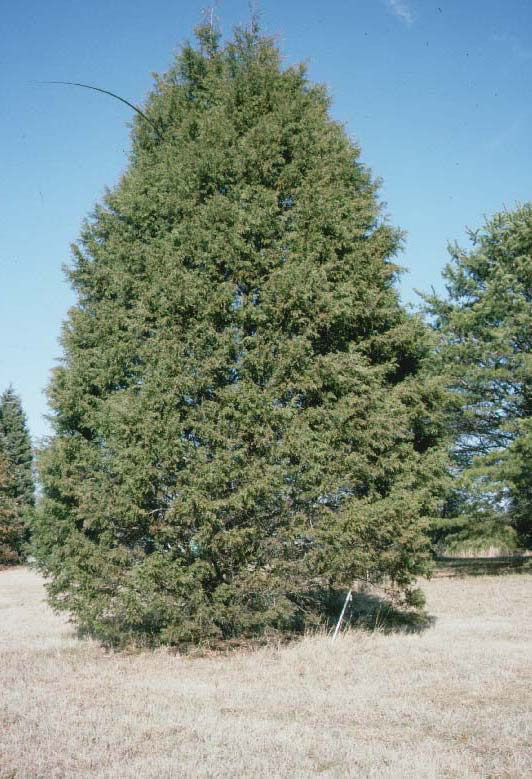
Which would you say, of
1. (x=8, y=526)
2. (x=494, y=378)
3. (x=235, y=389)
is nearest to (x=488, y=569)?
(x=494, y=378)

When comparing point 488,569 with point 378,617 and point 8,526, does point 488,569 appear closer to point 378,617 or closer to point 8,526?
point 378,617

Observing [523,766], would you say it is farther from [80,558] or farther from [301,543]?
[80,558]

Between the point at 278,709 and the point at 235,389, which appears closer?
the point at 278,709

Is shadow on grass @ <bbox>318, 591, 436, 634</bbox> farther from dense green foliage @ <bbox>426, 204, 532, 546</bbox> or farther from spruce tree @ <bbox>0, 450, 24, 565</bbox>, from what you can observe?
spruce tree @ <bbox>0, 450, 24, 565</bbox>

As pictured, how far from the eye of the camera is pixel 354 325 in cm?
977

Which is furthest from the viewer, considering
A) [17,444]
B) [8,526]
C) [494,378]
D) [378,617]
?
[17,444]

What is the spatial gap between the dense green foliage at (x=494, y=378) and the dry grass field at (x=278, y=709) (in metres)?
8.97

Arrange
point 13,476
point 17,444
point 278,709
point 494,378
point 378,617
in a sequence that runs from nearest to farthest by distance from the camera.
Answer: point 278,709, point 378,617, point 494,378, point 13,476, point 17,444

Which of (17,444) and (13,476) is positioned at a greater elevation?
(17,444)

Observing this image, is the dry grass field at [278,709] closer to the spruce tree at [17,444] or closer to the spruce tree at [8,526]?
the spruce tree at [8,526]

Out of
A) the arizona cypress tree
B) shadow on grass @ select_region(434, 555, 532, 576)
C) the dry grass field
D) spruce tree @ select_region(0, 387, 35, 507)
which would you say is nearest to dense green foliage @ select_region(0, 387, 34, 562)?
spruce tree @ select_region(0, 387, 35, 507)

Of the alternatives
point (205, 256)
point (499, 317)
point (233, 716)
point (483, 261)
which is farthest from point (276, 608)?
point (483, 261)

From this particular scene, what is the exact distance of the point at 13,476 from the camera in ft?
131

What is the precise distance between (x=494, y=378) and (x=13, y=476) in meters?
33.6
